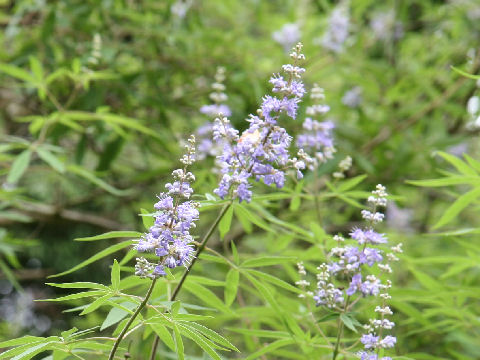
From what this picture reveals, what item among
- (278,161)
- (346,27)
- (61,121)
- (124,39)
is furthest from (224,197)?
(124,39)

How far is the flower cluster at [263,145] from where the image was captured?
6.56 feet

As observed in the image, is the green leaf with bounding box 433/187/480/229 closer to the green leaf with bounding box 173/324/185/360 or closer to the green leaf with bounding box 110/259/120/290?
the green leaf with bounding box 173/324/185/360

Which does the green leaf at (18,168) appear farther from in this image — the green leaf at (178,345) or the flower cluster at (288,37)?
the flower cluster at (288,37)

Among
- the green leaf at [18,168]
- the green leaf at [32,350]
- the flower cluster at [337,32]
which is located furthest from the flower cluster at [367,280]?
the flower cluster at [337,32]

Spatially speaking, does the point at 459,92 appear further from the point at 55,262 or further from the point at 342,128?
the point at 55,262

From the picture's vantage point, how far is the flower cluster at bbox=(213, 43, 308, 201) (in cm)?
200

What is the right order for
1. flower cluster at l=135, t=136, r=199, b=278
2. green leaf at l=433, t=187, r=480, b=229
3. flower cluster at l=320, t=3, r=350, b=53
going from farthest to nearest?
flower cluster at l=320, t=3, r=350, b=53 → green leaf at l=433, t=187, r=480, b=229 → flower cluster at l=135, t=136, r=199, b=278

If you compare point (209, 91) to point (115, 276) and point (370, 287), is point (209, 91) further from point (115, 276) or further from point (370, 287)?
point (115, 276)

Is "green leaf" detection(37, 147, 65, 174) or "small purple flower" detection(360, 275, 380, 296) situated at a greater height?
"green leaf" detection(37, 147, 65, 174)

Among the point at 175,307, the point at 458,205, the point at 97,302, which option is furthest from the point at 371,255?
the point at 97,302

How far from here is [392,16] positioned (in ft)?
20.9

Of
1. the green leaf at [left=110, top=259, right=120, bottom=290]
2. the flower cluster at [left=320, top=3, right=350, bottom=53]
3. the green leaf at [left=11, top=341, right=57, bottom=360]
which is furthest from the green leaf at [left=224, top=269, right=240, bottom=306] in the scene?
the flower cluster at [left=320, top=3, right=350, bottom=53]

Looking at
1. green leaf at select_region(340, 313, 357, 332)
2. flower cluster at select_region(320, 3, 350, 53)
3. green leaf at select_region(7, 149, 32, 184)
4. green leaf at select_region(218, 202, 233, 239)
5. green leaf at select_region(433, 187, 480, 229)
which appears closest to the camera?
green leaf at select_region(340, 313, 357, 332)

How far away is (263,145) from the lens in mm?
2014
